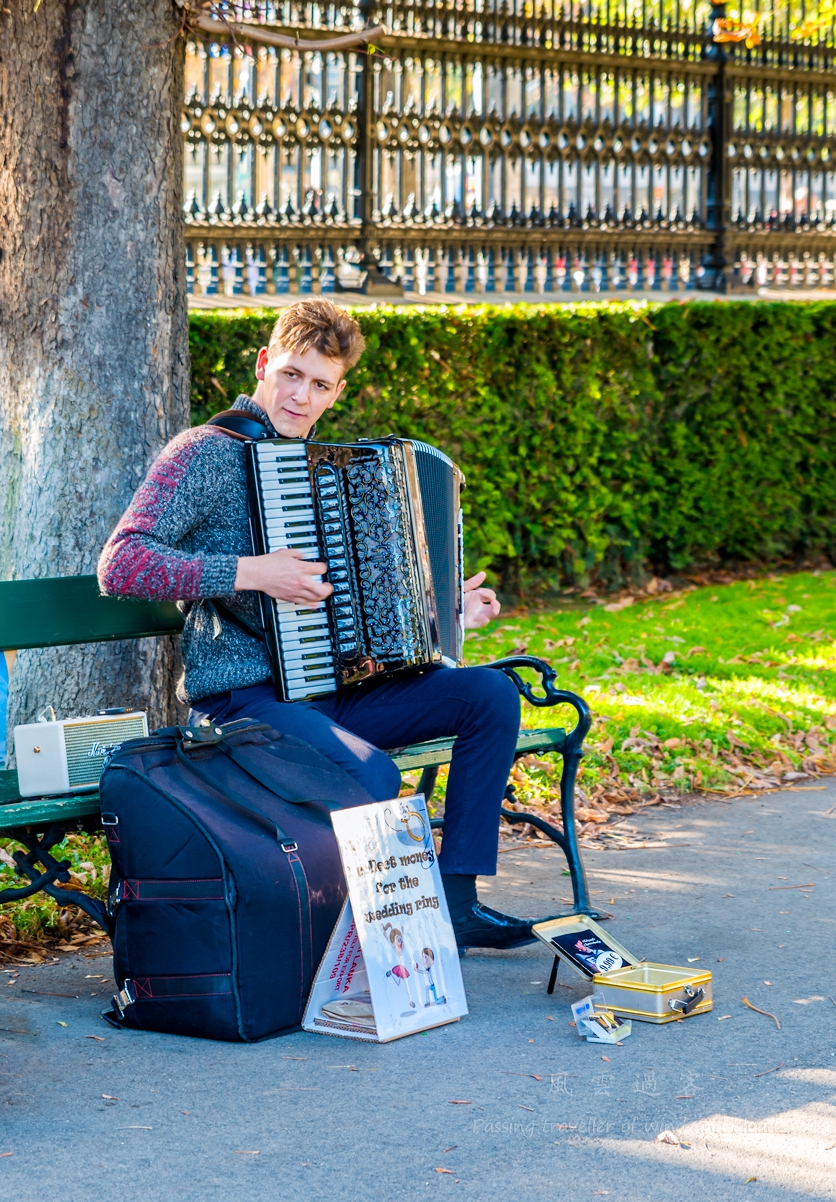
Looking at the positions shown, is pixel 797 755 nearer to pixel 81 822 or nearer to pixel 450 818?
pixel 450 818

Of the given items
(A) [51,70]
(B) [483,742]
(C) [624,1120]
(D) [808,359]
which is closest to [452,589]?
(B) [483,742]

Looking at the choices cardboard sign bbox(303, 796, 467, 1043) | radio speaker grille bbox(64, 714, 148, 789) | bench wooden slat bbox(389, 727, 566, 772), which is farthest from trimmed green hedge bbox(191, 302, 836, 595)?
cardboard sign bbox(303, 796, 467, 1043)

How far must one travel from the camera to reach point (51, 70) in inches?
192

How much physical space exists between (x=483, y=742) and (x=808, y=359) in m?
7.00

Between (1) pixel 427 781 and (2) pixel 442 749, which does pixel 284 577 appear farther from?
(1) pixel 427 781

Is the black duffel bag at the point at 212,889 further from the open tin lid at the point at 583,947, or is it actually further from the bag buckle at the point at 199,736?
the open tin lid at the point at 583,947

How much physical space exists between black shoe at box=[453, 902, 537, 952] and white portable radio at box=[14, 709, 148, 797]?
40.2 inches

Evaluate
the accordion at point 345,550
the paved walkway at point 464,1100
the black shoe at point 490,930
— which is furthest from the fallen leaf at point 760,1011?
the accordion at point 345,550

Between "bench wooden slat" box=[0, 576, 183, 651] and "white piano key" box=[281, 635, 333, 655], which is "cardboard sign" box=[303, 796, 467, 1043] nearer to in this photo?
"white piano key" box=[281, 635, 333, 655]

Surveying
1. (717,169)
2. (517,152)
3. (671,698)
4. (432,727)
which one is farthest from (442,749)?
(717,169)

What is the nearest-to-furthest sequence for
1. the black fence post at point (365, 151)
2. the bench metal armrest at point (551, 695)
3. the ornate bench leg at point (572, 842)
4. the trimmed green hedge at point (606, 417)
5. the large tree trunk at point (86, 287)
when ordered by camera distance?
the ornate bench leg at point (572, 842) < the bench metal armrest at point (551, 695) < the large tree trunk at point (86, 287) < the trimmed green hedge at point (606, 417) < the black fence post at point (365, 151)

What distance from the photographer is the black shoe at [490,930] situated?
408 centimetres

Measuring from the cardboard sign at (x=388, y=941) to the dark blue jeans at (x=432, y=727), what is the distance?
0.24m

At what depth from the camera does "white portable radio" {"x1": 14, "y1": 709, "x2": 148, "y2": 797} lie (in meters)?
3.80
